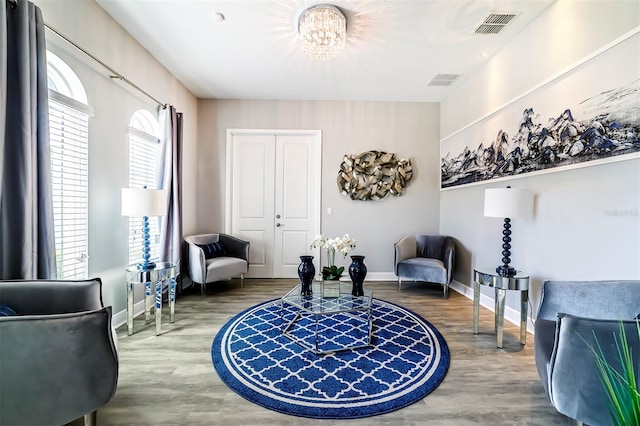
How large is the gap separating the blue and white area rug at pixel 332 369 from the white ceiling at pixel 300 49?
3.00 metres

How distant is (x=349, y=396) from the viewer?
173cm

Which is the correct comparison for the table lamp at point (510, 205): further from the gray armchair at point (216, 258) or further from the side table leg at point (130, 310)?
the side table leg at point (130, 310)

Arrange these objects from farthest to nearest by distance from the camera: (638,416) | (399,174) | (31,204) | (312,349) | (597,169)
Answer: (399,174)
(312,349)
(597,169)
(31,204)
(638,416)

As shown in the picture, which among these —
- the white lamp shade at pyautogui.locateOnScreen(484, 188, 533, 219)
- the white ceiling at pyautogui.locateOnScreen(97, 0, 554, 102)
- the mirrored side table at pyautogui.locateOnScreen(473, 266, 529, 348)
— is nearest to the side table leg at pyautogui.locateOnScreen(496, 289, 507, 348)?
the mirrored side table at pyautogui.locateOnScreen(473, 266, 529, 348)

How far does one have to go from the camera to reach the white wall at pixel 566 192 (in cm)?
184

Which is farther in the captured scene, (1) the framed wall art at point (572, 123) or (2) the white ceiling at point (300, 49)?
(2) the white ceiling at point (300, 49)

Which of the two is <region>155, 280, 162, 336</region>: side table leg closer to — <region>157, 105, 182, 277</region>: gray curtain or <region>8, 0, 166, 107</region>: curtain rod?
<region>157, 105, 182, 277</region>: gray curtain

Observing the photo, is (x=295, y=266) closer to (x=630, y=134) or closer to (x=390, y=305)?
Result: (x=390, y=305)

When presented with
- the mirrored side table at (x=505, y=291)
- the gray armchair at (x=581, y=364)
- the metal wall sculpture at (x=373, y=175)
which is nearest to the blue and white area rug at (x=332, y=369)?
the mirrored side table at (x=505, y=291)

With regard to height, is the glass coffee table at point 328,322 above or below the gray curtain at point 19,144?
below

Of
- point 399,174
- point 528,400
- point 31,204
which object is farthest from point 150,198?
point 399,174

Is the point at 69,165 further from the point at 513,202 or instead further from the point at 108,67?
A: the point at 513,202

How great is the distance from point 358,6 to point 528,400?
3.26 metres

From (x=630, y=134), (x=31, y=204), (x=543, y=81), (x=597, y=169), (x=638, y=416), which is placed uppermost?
(x=543, y=81)
